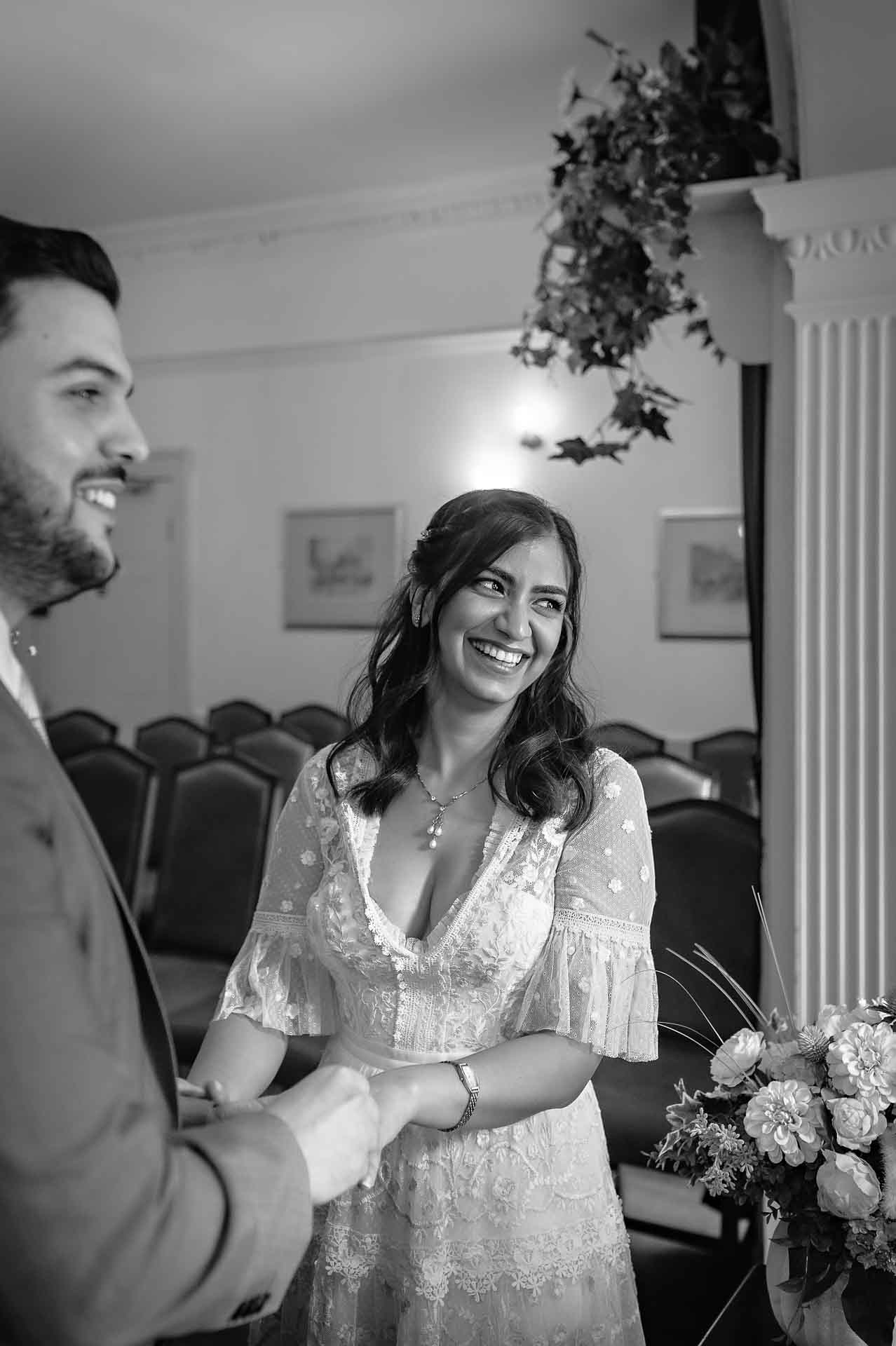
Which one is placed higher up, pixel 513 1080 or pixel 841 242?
pixel 841 242

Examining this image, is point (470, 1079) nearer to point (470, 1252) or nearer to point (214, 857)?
point (470, 1252)

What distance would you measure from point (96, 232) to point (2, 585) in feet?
23.3

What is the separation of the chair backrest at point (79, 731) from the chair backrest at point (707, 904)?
10.8ft

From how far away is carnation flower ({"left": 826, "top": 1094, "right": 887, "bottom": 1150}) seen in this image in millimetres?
1205

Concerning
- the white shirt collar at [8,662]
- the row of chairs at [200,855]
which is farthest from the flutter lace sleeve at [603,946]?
the row of chairs at [200,855]

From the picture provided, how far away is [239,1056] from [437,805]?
16.6 inches

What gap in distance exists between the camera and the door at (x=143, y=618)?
7.57m

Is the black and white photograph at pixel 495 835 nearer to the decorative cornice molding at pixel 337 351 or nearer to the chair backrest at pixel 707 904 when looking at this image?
the chair backrest at pixel 707 904

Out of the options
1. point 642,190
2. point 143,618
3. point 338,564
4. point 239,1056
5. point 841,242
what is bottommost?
point 239,1056

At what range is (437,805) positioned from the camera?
166 cm

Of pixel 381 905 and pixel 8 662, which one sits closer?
pixel 8 662

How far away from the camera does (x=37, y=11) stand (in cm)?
466

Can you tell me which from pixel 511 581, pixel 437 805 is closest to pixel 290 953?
pixel 437 805

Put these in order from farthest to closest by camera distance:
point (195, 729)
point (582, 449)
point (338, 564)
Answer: point (338, 564), point (195, 729), point (582, 449)
